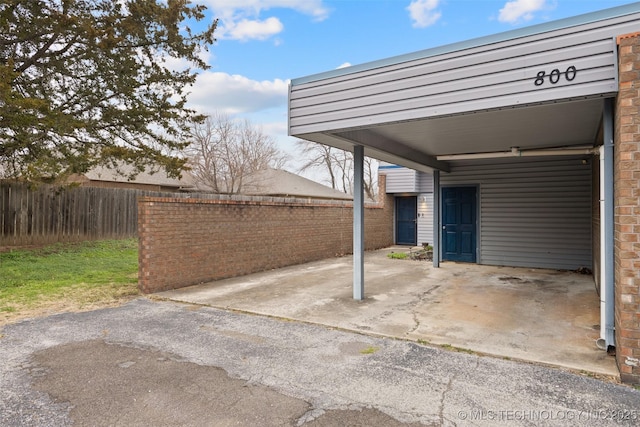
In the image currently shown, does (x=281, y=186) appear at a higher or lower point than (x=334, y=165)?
lower

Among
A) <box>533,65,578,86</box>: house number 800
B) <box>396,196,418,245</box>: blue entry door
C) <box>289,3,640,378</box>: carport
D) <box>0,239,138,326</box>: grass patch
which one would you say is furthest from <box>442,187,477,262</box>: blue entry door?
<box>0,239,138,326</box>: grass patch

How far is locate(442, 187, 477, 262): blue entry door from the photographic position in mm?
9711

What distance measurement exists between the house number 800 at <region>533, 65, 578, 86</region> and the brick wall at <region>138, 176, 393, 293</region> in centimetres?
548

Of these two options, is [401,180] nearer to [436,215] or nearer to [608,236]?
[436,215]

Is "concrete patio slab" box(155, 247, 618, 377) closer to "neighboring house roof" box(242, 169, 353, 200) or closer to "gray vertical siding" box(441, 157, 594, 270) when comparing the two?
"gray vertical siding" box(441, 157, 594, 270)

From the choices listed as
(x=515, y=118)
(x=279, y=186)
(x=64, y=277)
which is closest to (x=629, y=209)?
(x=515, y=118)

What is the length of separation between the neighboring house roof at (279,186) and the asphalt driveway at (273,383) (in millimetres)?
15821

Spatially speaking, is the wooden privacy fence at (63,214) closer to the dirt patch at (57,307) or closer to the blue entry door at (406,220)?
the dirt patch at (57,307)

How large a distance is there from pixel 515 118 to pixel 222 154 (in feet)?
53.5

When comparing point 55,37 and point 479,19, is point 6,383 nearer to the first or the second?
point 55,37

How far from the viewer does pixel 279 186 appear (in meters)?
22.0

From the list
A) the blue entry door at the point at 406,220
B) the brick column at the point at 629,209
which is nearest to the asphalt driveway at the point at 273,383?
the brick column at the point at 629,209

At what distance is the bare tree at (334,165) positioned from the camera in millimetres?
31094

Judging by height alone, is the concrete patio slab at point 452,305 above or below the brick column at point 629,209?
below
